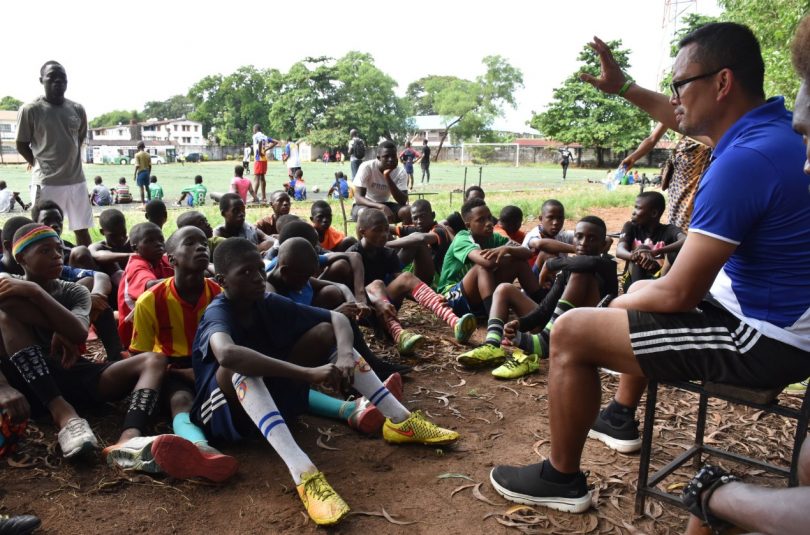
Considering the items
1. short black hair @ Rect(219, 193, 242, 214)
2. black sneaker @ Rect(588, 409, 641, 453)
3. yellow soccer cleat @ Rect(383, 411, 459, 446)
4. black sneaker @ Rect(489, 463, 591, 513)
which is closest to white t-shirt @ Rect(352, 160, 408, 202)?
short black hair @ Rect(219, 193, 242, 214)

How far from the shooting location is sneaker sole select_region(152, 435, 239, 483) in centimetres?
266

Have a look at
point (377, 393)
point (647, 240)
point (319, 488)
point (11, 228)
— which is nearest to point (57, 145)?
point (11, 228)

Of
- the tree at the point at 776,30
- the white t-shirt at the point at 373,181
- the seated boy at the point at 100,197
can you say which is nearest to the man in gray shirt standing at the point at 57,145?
the white t-shirt at the point at 373,181

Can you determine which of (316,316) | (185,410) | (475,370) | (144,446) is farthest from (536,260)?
(144,446)

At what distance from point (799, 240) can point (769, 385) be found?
1.78ft

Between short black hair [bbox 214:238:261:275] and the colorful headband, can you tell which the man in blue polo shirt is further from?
the colorful headband

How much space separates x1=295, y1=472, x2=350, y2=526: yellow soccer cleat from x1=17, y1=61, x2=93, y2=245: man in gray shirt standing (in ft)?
16.2

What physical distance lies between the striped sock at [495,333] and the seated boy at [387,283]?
180mm

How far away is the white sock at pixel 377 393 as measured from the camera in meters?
3.16

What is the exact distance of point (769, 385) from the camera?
7.27 ft

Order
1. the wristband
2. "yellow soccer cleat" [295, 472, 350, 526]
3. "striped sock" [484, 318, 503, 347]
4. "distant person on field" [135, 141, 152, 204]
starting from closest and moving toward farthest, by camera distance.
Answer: "yellow soccer cleat" [295, 472, 350, 526] < the wristband < "striped sock" [484, 318, 503, 347] < "distant person on field" [135, 141, 152, 204]

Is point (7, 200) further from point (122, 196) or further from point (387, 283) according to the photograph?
point (387, 283)

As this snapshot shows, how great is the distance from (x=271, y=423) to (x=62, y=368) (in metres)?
1.45

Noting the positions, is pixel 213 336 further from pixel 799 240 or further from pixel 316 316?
pixel 799 240
